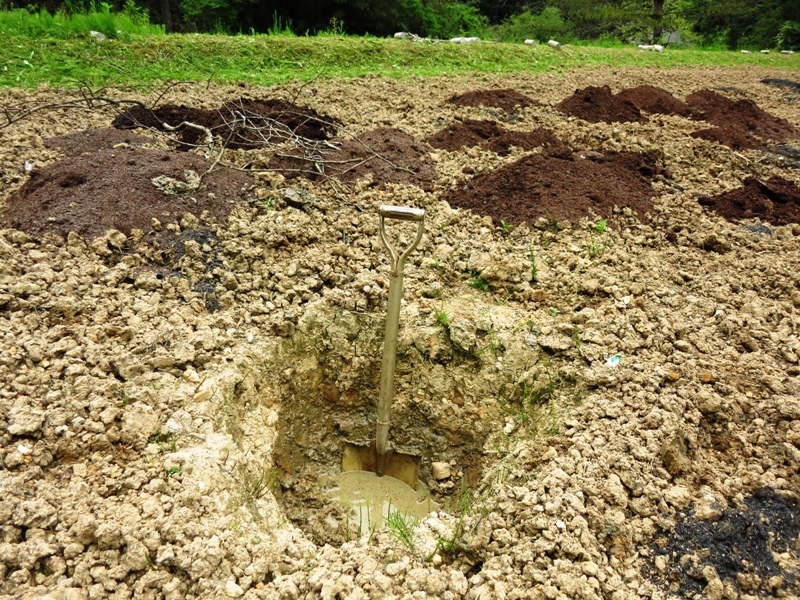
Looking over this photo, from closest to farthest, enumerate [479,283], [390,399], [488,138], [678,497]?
[678,497] < [390,399] < [479,283] < [488,138]

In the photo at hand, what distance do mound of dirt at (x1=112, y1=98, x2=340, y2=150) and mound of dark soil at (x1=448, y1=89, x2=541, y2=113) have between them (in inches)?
64.9

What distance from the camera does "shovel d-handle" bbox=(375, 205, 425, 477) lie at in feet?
8.13

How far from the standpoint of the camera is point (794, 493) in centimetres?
191

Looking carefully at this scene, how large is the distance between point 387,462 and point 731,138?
4.52 meters

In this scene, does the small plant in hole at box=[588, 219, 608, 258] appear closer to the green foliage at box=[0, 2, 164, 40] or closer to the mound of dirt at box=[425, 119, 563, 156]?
the mound of dirt at box=[425, 119, 563, 156]

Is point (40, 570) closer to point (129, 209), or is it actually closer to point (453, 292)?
point (129, 209)

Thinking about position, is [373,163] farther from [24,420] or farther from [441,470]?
[24,420]

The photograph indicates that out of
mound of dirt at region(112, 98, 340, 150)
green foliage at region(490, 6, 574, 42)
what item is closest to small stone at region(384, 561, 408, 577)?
mound of dirt at region(112, 98, 340, 150)

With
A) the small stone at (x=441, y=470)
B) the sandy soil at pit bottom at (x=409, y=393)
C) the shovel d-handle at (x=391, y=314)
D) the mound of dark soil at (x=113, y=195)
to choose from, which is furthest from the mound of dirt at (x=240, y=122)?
the small stone at (x=441, y=470)

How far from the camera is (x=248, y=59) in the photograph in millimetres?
6902

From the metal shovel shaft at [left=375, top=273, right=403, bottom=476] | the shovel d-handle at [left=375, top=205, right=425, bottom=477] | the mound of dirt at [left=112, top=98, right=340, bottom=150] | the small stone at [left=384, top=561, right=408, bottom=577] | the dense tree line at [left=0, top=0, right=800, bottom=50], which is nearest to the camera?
the small stone at [left=384, top=561, right=408, bottom=577]

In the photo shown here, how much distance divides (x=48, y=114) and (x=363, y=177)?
2847mm

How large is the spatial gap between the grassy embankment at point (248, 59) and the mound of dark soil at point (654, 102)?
2310 mm

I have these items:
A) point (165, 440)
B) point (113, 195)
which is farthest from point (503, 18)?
point (165, 440)
